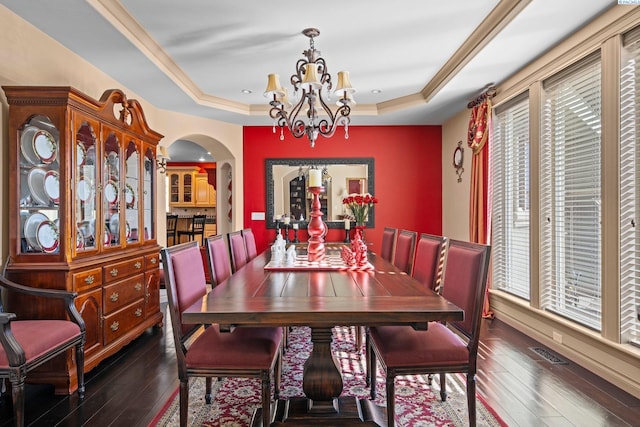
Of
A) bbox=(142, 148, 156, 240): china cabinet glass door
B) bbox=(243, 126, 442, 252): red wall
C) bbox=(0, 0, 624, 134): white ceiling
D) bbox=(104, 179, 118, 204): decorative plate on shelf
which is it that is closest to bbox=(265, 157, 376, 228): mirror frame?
bbox=(243, 126, 442, 252): red wall

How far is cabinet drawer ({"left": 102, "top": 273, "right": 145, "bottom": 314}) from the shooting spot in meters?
2.76

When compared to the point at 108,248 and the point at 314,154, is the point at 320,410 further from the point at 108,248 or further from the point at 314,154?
the point at 314,154

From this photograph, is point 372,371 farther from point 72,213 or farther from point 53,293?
point 72,213

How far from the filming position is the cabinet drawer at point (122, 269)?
2785 millimetres

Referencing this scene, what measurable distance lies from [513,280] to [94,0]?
4252 mm

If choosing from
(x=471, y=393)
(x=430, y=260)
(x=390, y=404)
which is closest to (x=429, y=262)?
(x=430, y=260)

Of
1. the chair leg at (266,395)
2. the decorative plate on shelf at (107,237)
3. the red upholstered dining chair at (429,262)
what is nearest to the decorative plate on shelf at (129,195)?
the decorative plate on shelf at (107,237)

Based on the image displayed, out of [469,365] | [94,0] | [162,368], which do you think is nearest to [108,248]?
[162,368]

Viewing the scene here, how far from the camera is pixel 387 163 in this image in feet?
18.3

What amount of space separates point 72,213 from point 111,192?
1.87 feet

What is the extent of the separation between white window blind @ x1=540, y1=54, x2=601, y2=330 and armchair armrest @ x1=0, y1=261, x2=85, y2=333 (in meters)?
3.50

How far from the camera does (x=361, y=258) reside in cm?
254

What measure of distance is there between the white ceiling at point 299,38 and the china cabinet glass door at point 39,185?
79cm

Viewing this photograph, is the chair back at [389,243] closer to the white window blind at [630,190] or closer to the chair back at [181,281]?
the white window blind at [630,190]
